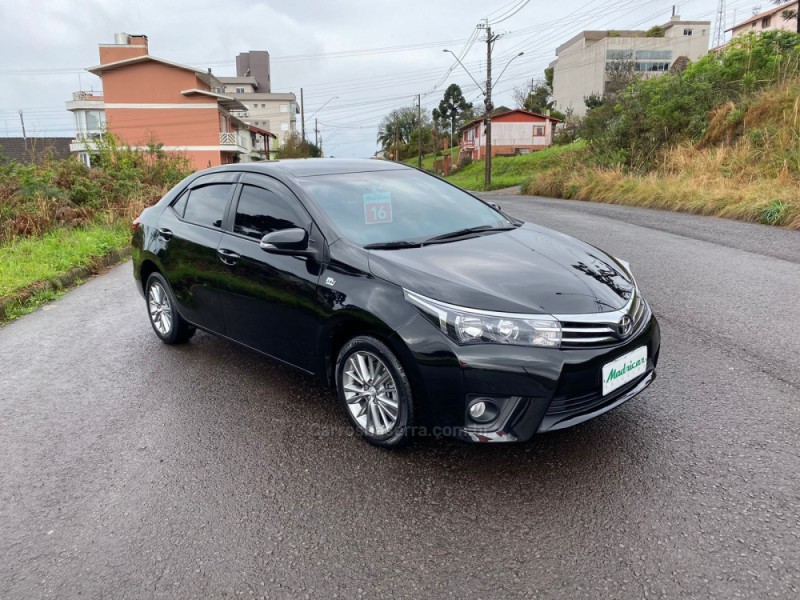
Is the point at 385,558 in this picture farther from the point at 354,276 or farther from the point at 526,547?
the point at 354,276

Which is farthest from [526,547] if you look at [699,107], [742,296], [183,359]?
[699,107]

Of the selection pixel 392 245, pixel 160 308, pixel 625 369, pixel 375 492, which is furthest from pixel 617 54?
pixel 375 492

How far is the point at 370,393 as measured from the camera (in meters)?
3.29

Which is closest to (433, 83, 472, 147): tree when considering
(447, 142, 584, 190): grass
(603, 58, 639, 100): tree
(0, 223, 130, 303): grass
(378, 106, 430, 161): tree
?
(378, 106, 430, 161): tree

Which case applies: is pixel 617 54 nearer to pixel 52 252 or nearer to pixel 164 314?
pixel 52 252

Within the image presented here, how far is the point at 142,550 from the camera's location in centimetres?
257

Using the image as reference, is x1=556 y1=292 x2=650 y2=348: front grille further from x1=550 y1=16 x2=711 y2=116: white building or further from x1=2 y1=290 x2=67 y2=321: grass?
x1=550 y1=16 x2=711 y2=116: white building

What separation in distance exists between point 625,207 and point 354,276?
13309 millimetres

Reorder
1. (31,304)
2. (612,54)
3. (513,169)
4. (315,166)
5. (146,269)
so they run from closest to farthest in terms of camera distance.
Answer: (315,166), (146,269), (31,304), (513,169), (612,54)

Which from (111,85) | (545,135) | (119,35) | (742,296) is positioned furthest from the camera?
(545,135)

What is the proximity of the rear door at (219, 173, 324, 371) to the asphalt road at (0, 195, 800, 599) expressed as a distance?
44 cm

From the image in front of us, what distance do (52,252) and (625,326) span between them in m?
9.04

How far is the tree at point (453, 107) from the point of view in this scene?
95.0 m

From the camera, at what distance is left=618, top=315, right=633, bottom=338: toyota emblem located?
9.95 feet
